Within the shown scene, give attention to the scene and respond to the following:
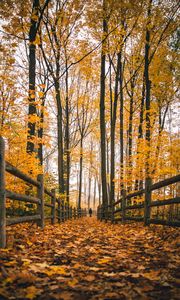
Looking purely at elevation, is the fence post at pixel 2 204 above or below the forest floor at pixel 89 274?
above

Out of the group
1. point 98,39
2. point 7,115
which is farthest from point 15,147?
point 98,39

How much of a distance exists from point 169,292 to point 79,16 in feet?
44.1

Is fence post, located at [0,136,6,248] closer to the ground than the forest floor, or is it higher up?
higher up

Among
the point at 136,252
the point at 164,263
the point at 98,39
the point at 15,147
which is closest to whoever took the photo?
the point at 164,263

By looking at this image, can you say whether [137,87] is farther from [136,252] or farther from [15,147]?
[136,252]

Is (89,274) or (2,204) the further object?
(2,204)

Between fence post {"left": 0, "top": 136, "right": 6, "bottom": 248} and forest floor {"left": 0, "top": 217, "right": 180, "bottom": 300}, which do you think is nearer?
forest floor {"left": 0, "top": 217, "right": 180, "bottom": 300}

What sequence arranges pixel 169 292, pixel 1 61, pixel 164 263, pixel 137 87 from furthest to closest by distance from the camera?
pixel 137 87
pixel 1 61
pixel 164 263
pixel 169 292

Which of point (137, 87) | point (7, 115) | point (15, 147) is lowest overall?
point (15, 147)

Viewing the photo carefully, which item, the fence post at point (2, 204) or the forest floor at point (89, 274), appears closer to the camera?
the forest floor at point (89, 274)

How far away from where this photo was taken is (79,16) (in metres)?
13.0

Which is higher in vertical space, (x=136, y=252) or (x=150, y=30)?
(x=150, y=30)

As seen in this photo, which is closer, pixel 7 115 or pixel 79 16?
pixel 7 115

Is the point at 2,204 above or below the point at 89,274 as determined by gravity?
above
